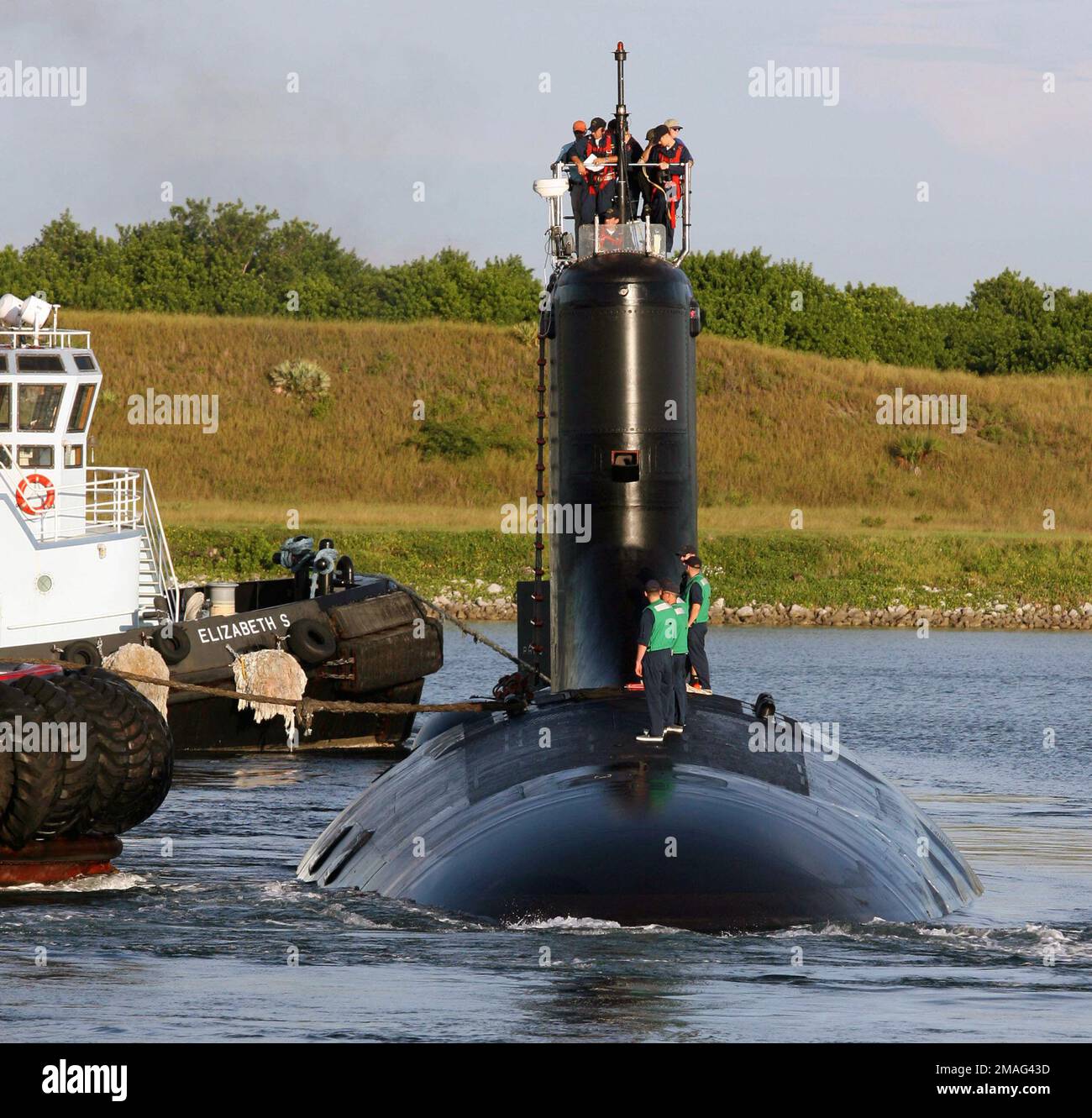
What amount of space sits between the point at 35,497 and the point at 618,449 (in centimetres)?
1814

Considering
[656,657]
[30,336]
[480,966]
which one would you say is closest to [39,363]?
[30,336]

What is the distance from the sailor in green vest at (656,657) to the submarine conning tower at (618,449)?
1.44 m

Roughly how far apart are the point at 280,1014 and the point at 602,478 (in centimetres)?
713

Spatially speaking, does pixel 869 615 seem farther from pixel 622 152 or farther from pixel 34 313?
pixel 622 152

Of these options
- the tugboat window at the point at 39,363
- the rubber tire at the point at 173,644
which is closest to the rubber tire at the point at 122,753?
the rubber tire at the point at 173,644

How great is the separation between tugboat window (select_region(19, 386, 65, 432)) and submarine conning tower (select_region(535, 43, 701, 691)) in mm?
18659

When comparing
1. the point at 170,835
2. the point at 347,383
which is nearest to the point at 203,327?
the point at 347,383

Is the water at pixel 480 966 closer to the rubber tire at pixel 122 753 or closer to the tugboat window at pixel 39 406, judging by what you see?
the rubber tire at pixel 122 753

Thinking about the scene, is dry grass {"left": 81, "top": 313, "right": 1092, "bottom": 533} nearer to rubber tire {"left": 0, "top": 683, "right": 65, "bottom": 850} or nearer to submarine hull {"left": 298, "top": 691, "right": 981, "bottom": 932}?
rubber tire {"left": 0, "top": 683, "right": 65, "bottom": 850}

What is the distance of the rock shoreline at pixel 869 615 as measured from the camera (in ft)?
220

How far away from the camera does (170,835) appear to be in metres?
24.1

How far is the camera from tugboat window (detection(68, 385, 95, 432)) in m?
36.1

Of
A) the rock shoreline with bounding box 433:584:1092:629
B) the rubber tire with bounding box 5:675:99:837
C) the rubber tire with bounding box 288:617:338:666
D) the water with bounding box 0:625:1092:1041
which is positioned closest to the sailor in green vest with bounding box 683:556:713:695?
the water with bounding box 0:625:1092:1041
